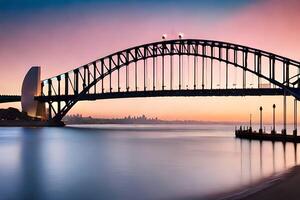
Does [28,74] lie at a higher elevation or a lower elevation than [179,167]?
higher

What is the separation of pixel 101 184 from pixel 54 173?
631 cm

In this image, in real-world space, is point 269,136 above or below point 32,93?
below

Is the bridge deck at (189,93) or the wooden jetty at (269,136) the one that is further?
the bridge deck at (189,93)

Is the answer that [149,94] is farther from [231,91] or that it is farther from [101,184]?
[101,184]

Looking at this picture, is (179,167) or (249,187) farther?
(179,167)

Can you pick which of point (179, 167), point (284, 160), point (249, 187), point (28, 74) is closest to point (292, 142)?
point (284, 160)

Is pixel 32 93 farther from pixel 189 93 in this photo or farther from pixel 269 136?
pixel 269 136

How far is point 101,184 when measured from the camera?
934 inches

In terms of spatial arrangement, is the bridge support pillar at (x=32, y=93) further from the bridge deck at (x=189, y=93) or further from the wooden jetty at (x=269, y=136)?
the wooden jetty at (x=269, y=136)

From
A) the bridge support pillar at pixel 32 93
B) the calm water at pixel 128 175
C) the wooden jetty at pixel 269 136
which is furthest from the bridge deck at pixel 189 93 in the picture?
the calm water at pixel 128 175

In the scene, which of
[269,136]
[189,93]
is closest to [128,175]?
[269,136]

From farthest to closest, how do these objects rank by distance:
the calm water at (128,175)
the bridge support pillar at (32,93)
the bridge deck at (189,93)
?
the bridge support pillar at (32,93), the bridge deck at (189,93), the calm water at (128,175)

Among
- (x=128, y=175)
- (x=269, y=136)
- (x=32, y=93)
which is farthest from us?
(x=32, y=93)

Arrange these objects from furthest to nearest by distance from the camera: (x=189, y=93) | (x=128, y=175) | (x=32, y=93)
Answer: (x=32, y=93) → (x=189, y=93) → (x=128, y=175)
